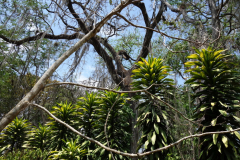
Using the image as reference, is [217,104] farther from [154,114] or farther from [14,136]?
[14,136]

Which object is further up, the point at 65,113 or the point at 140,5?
the point at 140,5

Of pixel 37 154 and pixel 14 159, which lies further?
pixel 37 154

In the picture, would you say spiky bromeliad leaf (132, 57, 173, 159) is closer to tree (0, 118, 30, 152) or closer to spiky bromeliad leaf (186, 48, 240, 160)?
spiky bromeliad leaf (186, 48, 240, 160)

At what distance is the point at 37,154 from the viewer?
2863mm

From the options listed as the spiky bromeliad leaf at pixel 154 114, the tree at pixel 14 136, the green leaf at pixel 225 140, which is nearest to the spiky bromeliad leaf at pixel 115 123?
the spiky bromeliad leaf at pixel 154 114

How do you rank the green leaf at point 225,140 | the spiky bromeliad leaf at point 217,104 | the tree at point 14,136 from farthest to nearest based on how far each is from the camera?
the tree at point 14,136, the spiky bromeliad leaf at point 217,104, the green leaf at point 225,140

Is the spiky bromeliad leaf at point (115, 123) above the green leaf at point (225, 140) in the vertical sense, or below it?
above

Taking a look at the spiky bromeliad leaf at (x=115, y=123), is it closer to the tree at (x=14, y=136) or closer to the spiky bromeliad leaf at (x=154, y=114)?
the spiky bromeliad leaf at (x=154, y=114)

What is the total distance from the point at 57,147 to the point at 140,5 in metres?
4.32

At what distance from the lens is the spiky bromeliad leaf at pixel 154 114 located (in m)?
2.71

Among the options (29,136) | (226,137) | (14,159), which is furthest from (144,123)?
(29,136)

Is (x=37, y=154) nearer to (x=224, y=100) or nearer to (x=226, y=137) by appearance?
(x=226, y=137)

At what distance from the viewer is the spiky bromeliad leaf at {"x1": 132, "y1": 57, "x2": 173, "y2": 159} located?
8.90 feet

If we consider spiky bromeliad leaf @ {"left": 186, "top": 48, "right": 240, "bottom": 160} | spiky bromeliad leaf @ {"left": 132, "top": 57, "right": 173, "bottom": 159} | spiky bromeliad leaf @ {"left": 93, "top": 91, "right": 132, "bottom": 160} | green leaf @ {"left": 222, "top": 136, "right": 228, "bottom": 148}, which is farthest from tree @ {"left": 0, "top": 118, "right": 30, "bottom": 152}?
green leaf @ {"left": 222, "top": 136, "right": 228, "bottom": 148}
